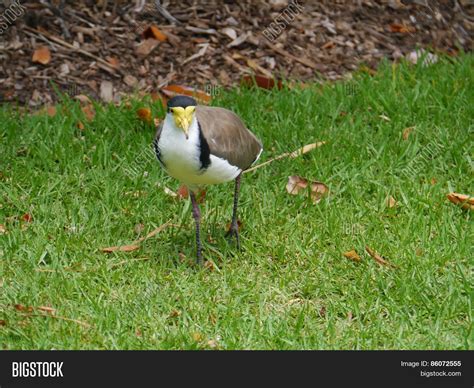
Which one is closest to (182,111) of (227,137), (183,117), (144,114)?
(183,117)

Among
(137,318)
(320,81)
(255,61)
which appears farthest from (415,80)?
(137,318)

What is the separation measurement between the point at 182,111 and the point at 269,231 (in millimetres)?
1388

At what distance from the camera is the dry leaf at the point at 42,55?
27.0 ft

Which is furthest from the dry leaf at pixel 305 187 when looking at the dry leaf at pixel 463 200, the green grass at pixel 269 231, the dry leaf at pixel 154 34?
the dry leaf at pixel 154 34

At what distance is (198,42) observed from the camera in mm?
8602

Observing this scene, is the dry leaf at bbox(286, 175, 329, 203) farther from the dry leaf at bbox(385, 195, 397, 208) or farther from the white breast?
the white breast

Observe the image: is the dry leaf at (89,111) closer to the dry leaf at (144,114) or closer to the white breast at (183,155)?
the dry leaf at (144,114)

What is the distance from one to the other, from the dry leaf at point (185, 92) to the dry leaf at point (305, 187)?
1.49 metres

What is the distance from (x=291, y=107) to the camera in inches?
301

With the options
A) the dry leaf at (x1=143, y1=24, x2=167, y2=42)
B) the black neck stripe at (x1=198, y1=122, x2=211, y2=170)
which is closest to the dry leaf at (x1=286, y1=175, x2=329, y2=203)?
the black neck stripe at (x1=198, y1=122, x2=211, y2=170)

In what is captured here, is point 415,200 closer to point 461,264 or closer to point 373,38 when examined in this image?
point 461,264

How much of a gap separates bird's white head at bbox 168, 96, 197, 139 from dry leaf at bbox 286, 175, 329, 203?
1.59m

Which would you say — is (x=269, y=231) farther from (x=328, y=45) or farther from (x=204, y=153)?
(x=328, y=45)
